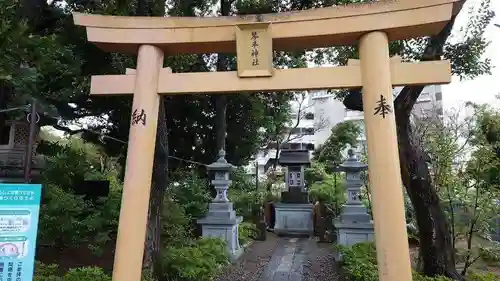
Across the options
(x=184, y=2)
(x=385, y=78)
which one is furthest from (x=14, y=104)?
(x=385, y=78)

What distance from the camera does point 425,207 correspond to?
5.30 metres

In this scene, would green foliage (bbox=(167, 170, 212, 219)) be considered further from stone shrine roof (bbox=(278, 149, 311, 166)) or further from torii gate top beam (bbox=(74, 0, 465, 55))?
torii gate top beam (bbox=(74, 0, 465, 55))

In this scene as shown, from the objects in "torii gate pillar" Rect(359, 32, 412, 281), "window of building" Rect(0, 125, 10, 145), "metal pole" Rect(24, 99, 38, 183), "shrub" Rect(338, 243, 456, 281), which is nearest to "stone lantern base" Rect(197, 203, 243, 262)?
"shrub" Rect(338, 243, 456, 281)

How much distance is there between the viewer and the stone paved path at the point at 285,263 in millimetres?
7813

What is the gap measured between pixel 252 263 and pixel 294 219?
5400 mm

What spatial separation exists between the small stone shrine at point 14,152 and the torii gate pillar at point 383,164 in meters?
8.04

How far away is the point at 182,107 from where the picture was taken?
1394 centimetres

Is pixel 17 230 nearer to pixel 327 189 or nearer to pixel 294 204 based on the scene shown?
pixel 294 204

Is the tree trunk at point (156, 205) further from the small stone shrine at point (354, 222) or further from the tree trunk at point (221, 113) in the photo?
A: the tree trunk at point (221, 113)

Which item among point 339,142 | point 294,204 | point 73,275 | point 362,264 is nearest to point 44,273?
point 73,275

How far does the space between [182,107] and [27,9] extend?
22.4ft

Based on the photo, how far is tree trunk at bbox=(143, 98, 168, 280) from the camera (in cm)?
554

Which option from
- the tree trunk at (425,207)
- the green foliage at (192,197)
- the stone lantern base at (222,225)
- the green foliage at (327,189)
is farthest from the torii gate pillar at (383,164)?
the green foliage at (327,189)

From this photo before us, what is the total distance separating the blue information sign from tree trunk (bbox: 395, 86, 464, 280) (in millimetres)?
4902
